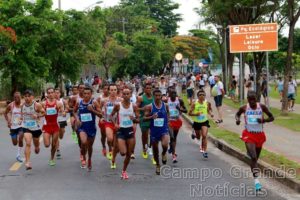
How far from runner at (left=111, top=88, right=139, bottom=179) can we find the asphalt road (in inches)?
20.3

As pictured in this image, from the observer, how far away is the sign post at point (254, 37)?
2312 centimetres

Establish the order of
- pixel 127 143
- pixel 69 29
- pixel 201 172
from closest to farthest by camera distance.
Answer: pixel 127 143 → pixel 201 172 → pixel 69 29

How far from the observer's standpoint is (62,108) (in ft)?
43.7

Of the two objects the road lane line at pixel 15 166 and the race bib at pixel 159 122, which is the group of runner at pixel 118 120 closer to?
the race bib at pixel 159 122

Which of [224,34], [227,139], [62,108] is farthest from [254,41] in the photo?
[224,34]

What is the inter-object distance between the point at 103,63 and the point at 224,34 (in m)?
25.3

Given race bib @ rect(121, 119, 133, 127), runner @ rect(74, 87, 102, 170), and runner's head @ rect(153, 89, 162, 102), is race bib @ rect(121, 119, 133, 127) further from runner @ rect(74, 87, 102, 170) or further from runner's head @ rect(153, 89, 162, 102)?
runner @ rect(74, 87, 102, 170)

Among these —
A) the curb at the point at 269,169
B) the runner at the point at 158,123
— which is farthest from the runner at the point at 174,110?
the runner at the point at 158,123

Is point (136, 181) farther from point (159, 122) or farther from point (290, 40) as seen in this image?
point (290, 40)

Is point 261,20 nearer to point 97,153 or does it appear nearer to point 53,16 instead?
point 53,16

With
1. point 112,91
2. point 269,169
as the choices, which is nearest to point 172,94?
point 112,91

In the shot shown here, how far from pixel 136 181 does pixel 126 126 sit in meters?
1.08

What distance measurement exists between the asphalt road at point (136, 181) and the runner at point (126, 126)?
0.51m

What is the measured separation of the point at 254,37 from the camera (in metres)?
23.5
